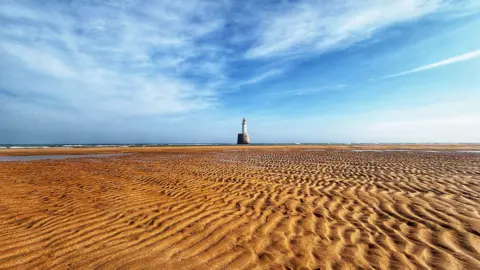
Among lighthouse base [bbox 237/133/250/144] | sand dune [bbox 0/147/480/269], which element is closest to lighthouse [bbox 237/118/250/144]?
lighthouse base [bbox 237/133/250/144]

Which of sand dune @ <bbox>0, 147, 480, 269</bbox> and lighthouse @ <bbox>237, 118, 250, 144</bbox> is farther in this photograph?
lighthouse @ <bbox>237, 118, 250, 144</bbox>

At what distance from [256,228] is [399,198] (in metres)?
4.39

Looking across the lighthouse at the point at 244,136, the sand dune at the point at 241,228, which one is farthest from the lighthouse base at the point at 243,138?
the sand dune at the point at 241,228

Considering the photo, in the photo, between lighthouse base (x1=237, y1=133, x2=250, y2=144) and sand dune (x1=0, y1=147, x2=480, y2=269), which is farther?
lighthouse base (x1=237, y1=133, x2=250, y2=144)

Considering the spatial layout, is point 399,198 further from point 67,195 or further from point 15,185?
point 15,185

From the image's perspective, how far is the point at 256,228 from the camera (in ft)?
14.7

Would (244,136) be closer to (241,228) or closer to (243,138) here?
(243,138)

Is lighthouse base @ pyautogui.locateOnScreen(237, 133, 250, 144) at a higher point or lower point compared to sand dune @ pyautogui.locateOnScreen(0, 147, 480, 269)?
higher

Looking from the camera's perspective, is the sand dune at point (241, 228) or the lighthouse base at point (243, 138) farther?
the lighthouse base at point (243, 138)

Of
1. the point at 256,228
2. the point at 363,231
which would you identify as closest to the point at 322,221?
the point at 363,231

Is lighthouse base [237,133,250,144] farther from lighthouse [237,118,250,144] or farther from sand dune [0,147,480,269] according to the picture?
sand dune [0,147,480,269]

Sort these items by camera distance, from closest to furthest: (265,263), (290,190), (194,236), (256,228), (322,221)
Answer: (265,263) < (194,236) < (256,228) < (322,221) < (290,190)

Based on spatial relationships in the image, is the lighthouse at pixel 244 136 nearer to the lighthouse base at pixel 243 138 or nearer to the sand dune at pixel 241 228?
the lighthouse base at pixel 243 138

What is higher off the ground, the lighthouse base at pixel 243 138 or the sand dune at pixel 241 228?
the lighthouse base at pixel 243 138
